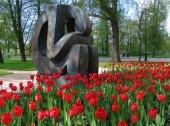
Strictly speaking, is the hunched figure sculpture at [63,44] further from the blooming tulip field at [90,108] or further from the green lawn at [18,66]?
the green lawn at [18,66]

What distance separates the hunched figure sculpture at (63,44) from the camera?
38.7 feet

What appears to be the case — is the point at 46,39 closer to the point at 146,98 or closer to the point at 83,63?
the point at 83,63

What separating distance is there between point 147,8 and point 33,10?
16272 millimetres

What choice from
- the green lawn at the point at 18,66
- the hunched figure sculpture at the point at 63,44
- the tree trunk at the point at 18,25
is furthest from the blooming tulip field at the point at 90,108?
the tree trunk at the point at 18,25

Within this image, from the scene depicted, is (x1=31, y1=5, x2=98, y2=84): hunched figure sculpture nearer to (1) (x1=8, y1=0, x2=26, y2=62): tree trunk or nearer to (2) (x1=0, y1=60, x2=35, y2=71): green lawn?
(2) (x1=0, y1=60, x2=35, y2=71): green lawn

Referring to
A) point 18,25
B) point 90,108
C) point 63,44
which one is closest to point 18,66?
point 18,25

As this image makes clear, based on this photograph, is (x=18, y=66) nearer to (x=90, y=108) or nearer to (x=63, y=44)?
(x=63, y=44)

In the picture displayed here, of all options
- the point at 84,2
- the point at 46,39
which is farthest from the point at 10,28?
the point at 46,39

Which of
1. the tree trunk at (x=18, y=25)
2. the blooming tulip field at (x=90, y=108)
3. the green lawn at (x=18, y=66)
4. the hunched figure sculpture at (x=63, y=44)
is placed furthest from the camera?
the tree trunk at (x=18, y=25)

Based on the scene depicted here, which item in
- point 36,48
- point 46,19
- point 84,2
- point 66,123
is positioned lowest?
point 66,123

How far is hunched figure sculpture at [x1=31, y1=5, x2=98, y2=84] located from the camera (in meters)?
11.8

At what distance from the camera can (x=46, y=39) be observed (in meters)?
13.7

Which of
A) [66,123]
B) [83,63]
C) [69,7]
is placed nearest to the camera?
[66,123]

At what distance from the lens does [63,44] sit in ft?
39.6
